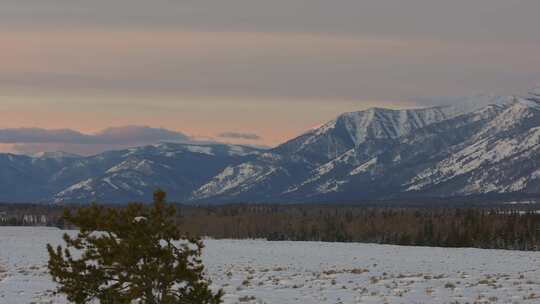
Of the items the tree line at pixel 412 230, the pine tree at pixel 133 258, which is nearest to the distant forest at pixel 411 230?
the tree line at pixel 412 230

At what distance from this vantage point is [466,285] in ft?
107

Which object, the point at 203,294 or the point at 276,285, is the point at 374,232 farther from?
the point at 203,294

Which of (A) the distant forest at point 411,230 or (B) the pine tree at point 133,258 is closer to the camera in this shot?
(B) the pine tree at point 133,258

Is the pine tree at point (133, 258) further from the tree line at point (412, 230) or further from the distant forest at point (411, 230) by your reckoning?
the tree line at point (412, 230)

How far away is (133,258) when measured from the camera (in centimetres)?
1590

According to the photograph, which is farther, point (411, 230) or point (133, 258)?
point (411, 230)

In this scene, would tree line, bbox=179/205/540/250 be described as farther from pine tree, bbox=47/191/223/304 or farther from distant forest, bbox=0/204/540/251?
pine tree, bbox=47/191/223/304

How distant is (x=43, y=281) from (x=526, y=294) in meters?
20.8

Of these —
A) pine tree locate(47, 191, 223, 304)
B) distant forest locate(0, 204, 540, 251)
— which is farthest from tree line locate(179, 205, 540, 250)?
pine tree locate(47, 191, 223, 304)

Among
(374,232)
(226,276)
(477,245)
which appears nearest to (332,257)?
(226,276)

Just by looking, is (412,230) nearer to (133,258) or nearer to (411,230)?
(411,230)

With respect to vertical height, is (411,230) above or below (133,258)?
below

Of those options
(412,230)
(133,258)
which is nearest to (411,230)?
(412,230)

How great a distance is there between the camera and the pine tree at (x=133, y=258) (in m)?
15.8
